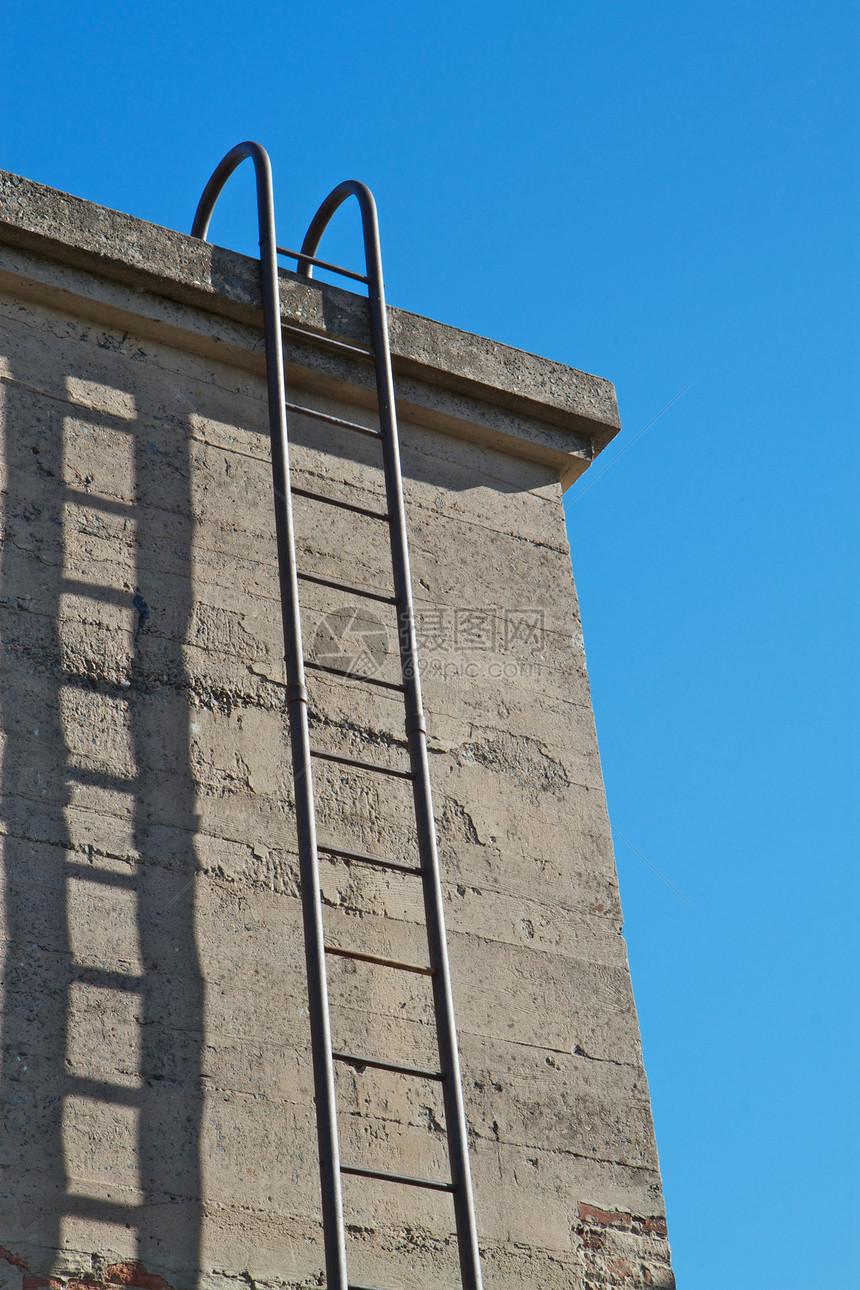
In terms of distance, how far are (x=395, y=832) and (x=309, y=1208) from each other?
1.32 metres

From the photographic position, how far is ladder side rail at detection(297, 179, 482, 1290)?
4.28 m

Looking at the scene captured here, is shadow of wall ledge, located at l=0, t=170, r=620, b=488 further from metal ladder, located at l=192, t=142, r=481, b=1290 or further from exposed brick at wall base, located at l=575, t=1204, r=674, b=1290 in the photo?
exposed brick at wall base, located at l=575, t=1204, r=674, b=1290

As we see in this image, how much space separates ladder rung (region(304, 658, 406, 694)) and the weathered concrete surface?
58 mm

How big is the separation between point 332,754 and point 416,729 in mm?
338

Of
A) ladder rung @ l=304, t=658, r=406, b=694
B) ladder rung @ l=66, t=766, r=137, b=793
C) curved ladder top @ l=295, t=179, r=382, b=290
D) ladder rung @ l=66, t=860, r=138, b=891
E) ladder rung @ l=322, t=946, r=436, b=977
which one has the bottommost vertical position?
ladder rung @ l=322, t=946, r=436, b=977

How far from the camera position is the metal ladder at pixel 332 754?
164 inches

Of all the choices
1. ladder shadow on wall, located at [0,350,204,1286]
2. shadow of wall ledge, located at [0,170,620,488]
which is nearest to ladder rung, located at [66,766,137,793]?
ladder shadow on wall, located at [0,350,204,1286]

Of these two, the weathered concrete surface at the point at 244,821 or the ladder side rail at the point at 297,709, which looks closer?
the ladder side rail at the point at 297,709

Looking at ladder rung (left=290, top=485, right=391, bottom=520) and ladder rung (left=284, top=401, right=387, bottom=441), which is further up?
ladder rung (left=284, top=401, right=387, bottom=441)

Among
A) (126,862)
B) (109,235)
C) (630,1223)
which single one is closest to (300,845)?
(126,862)

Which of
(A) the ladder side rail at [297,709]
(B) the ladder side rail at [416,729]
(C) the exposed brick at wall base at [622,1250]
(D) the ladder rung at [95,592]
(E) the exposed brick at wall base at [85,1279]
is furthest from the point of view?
(D) the ladder rung at [95,592]

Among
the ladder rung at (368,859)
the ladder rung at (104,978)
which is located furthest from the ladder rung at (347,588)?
the ladder rung at (104,978)

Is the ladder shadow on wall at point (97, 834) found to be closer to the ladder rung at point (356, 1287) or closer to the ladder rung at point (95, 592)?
the ladder rung at point (95, 592)

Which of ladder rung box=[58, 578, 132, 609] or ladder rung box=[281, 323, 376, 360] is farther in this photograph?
ladder rung box=[281, 323, 376, 360]
